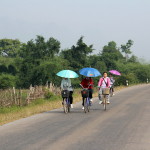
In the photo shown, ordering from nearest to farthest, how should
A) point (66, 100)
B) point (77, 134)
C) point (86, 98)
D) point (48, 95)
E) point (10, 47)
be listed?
point (77, 134) < point (66, 100) < point (86, 98) < point (48, 95) < point (10, 47)

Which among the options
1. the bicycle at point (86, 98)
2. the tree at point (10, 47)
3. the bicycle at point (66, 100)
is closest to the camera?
the bicycle at point (66, 100)

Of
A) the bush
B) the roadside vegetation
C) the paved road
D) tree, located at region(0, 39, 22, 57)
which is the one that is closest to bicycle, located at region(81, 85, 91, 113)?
the paved road

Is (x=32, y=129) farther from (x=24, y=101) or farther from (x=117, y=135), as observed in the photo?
(x=24, y=101)

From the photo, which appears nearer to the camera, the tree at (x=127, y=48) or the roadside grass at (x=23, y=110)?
the roadside grass at (x=23, y=110)

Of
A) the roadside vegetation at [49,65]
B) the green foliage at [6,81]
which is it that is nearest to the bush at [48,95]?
Answer: the roadside vegetation at [49,65]

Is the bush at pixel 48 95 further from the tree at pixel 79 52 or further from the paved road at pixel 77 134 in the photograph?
the tree at pixel 79 52

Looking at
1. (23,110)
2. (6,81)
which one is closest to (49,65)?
(6,81)

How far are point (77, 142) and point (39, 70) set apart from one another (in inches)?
2050

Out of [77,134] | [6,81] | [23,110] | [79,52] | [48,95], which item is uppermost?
[79,52]

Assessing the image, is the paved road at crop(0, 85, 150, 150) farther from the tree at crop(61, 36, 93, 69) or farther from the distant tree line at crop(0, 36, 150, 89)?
the tree at crop(61, 36, 93, 69)

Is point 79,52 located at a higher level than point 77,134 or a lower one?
higher

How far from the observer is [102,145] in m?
8.76

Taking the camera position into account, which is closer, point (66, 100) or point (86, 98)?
point (66, 100)

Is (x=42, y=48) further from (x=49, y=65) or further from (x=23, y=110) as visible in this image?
(x=23, y=110)
